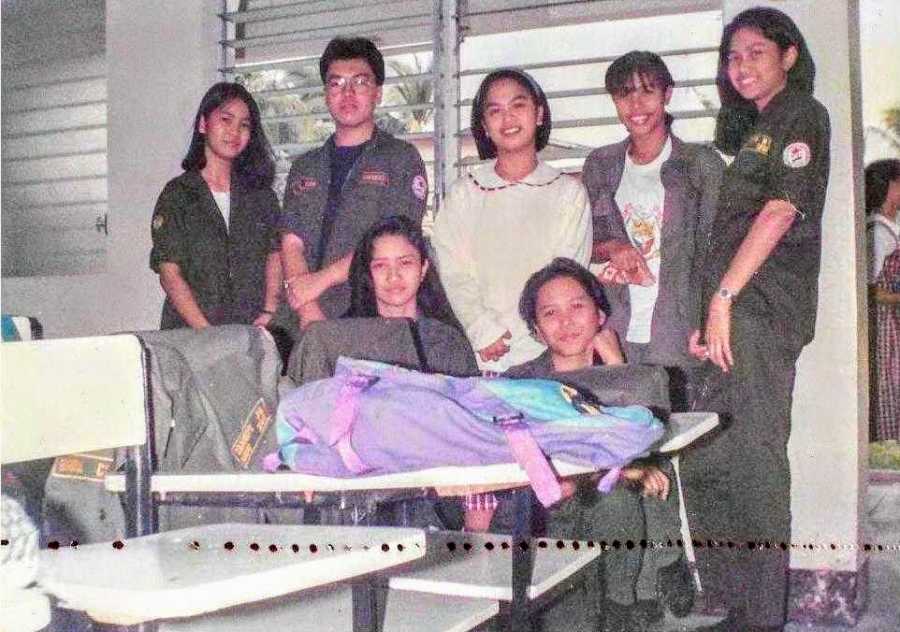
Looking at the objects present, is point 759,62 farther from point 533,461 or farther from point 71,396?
point 71,396

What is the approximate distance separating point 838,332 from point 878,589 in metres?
0.62

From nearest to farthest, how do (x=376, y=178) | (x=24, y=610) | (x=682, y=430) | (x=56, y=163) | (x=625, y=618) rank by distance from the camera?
1. (x=24, y=610)
2. (x=682, y=430)
3. (x=625, y=618)
4. (x=376, y=178)
5. (x=56, y=163)

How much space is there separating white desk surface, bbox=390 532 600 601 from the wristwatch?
64cm

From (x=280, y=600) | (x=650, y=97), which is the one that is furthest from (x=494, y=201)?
(x=280, y=600)

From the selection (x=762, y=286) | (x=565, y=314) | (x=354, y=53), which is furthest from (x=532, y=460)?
(x=354, y=53)

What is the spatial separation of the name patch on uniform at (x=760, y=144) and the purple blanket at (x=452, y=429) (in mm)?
850

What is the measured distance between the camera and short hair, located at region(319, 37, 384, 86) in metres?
2.29

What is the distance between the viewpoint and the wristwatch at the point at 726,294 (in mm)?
1937

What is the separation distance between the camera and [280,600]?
140 cm

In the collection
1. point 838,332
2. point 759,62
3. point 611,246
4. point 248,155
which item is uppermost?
point 759,62

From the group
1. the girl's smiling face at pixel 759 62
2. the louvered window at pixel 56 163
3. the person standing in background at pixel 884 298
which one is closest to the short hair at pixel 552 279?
the girl's smiling face at pixel 759 62

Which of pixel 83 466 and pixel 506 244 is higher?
pixel 506 244

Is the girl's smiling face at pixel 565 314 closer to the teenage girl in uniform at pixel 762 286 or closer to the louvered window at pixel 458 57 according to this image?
the teenage girl in uniform at pixel 762 286

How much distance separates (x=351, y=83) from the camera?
7.50 feet
